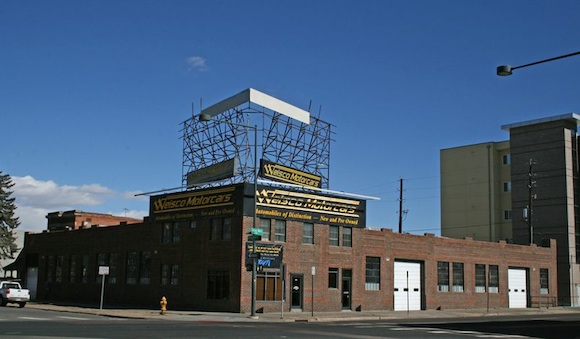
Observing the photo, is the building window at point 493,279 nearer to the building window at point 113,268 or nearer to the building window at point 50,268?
the building window at point 113,268

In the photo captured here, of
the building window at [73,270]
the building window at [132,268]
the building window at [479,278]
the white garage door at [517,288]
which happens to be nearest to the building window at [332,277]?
the building window at [132,268]

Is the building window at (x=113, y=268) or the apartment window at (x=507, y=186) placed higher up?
the apartment window at (x=507, y=186)

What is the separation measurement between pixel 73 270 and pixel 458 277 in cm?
3165

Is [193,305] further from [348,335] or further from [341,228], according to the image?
[348,335]

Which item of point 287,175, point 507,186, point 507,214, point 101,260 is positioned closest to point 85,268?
point 101,260

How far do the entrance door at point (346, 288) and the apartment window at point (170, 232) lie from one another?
11.5 metres

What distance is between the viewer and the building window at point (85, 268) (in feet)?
179

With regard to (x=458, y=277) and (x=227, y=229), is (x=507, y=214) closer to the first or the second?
(x=458, y=277)

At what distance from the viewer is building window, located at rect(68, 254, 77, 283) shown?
56103mm

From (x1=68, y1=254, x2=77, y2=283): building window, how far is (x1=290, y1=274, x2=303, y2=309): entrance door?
22154 millimetres

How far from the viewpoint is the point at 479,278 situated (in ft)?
187

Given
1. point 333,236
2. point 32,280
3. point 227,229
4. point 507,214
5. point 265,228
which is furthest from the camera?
point 507,214

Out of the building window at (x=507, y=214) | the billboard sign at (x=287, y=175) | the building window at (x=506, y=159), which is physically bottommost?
the billboard sign at (x=287, y=175)

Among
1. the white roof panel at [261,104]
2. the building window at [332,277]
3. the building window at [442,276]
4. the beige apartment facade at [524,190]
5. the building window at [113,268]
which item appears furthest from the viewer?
the beige apartment facade at [524,190]
